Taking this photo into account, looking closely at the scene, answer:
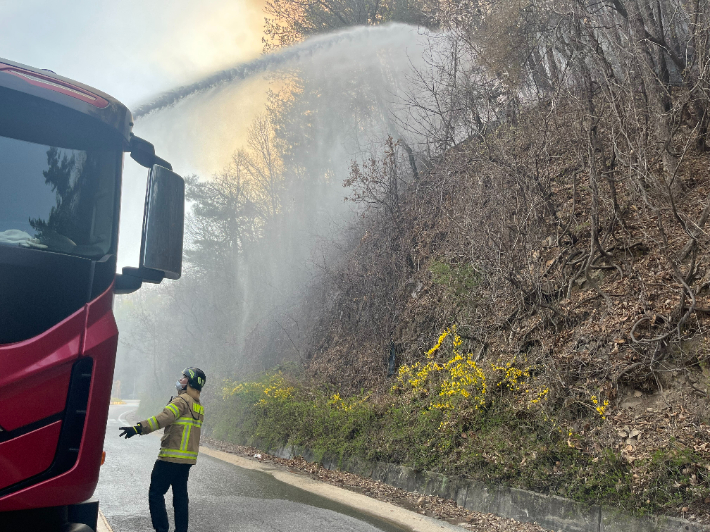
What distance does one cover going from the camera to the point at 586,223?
10469 millimetres

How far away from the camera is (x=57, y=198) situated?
3354mm

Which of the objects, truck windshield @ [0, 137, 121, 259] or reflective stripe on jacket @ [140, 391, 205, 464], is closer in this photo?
truck windshield @ [0, 137, 121, 259]

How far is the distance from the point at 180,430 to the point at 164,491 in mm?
601

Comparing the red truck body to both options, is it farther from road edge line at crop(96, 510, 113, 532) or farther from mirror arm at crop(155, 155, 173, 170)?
road edge line at crop(96, 510, 113, 532)

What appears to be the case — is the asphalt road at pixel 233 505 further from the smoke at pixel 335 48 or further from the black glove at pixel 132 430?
the smoke at pixel 335 48

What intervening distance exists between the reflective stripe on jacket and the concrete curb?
4.04m

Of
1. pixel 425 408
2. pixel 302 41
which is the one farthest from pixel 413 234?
pixel 302 41

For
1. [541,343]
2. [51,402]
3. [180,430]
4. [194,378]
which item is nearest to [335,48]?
[541,343]

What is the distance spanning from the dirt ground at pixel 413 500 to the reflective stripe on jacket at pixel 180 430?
356 cm

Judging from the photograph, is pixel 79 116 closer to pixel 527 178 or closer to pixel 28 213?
pixel 28 213

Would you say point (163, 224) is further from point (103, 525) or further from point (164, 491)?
point (103, 525)

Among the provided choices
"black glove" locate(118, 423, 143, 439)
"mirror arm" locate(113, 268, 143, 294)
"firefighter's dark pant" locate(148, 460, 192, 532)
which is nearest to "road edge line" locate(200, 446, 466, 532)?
"firefighter's dark pant" locate(148, 460, 192, 532)

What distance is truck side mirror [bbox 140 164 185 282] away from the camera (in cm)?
374

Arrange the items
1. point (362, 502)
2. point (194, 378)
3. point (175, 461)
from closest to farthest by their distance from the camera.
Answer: point (175, 461) → point (194, 378) → point (362, 502)
